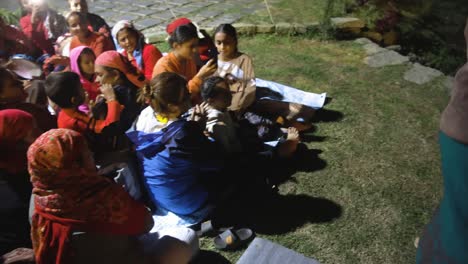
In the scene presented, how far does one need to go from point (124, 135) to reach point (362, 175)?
2170 millimetres

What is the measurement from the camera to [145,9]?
753 centimetres

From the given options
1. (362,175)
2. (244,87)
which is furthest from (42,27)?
(362,175)

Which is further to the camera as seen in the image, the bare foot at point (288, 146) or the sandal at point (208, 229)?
the bare foot at point (288, 146)

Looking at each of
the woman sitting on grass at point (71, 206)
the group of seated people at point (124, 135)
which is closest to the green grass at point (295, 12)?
the group of seated people at point (124, 135)

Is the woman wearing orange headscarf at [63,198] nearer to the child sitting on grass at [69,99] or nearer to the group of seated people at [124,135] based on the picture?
the group of seated people at [124,135]

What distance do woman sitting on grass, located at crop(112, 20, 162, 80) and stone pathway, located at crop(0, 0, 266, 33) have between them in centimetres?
248

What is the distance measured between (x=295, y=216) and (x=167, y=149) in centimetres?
118

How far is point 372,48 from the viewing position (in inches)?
232

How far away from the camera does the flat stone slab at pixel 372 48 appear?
580 centimetres

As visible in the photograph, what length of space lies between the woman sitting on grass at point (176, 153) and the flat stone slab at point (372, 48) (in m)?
3.88

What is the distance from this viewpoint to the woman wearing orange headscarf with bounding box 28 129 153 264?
6.16 ft

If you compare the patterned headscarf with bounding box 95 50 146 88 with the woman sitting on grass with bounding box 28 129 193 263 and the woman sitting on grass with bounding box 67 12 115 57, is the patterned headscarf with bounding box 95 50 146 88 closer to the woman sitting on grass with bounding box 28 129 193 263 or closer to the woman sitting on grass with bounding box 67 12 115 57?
the woman sitting on grass with bounding box 67 12 115 57

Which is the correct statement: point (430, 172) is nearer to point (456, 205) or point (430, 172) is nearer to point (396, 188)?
point (396, 188)

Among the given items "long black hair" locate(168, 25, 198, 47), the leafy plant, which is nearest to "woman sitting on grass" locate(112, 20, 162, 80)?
"long black hair" locate(168, 25, 198, 47)
